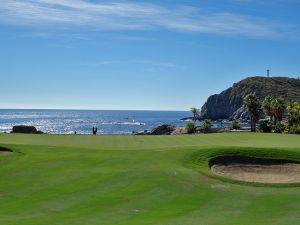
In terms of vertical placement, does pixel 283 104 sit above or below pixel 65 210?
above

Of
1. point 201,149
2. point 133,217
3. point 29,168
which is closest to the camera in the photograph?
point 133,217

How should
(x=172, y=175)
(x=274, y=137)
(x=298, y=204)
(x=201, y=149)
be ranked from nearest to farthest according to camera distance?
(x=298, y=204), (x=172, y=175), (x=201, y=149), (x=274, y=137)

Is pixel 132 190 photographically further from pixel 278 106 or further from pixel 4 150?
pixel 278 106

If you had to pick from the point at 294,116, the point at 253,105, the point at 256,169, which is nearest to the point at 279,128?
the point at 294,116

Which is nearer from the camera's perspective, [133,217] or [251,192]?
[133,217]

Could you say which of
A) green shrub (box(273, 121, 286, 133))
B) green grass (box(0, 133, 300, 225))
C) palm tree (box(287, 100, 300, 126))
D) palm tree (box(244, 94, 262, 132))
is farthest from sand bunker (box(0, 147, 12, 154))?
palm tree (box(244, 94, 262, 132))

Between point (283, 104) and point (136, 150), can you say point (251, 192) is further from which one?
point (283, 104)

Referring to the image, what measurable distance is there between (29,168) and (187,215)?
12.2 meters

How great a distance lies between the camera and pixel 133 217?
1625 cm

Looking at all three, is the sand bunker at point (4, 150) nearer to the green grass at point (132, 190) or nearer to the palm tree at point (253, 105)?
the green grass at point (132, 190)

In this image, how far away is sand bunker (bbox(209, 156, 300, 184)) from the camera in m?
26.8

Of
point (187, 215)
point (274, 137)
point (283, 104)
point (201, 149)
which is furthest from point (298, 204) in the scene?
point (283, 104)

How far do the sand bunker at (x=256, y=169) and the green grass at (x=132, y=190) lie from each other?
0.72 metres

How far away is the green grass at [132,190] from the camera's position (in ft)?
53.5
